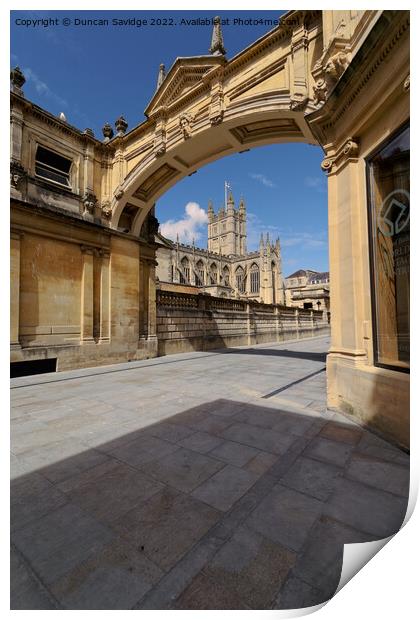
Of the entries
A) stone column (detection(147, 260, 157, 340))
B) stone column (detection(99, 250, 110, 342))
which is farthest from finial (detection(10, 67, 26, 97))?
stone column (detection(147, 260, 157, 340))

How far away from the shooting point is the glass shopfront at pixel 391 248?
3.41 meters

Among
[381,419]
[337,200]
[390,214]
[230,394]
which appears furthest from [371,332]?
[230,394]

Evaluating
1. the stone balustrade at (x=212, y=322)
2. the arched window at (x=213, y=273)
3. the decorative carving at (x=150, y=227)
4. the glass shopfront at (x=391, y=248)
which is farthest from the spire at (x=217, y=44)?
the arched window at (x=213, y=273)

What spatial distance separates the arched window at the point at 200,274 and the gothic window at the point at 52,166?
1726 inches

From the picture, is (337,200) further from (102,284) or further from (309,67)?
(102,284)

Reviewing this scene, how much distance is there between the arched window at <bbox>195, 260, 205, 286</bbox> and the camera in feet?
178

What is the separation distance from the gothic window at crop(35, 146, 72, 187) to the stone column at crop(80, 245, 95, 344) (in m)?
2.55

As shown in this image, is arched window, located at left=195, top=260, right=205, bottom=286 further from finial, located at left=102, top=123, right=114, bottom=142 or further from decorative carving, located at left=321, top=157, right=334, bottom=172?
decorative carving, located at left=321, top=157, right=334, bottom=172

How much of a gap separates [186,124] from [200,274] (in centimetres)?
4710

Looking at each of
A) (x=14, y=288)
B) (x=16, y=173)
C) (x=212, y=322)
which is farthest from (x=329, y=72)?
(x=212, y=322)

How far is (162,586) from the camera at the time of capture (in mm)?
1471

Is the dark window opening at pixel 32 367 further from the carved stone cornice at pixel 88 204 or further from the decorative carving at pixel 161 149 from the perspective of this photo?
the decorative carving at pixel 161 149

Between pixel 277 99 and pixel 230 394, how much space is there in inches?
284
